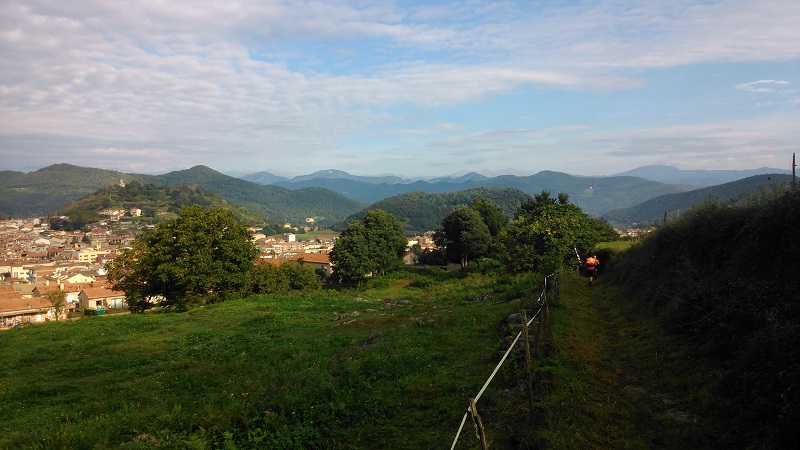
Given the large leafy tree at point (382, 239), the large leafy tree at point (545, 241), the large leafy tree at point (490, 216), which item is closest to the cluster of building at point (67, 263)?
the large leafy tree at point (382, 239)

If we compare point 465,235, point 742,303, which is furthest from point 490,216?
point 742,303

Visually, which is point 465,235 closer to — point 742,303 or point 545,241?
point 545,241

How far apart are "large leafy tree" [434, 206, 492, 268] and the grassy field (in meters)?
39.5

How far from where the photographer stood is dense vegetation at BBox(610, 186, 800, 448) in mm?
5465

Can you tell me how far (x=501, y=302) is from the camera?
19891mm

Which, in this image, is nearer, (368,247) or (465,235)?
(368,247)

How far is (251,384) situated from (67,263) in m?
145

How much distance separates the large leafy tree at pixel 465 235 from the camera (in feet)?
195

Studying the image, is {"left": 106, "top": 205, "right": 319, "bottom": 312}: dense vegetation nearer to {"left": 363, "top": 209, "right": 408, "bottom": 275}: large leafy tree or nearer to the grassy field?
the grassy field

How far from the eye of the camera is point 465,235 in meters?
59.0

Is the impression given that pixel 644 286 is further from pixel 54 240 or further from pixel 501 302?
pixel 54 240

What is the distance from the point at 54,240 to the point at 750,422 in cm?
21377

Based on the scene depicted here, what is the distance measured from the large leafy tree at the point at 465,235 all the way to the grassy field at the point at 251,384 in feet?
130

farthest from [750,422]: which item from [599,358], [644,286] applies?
[644,286]
